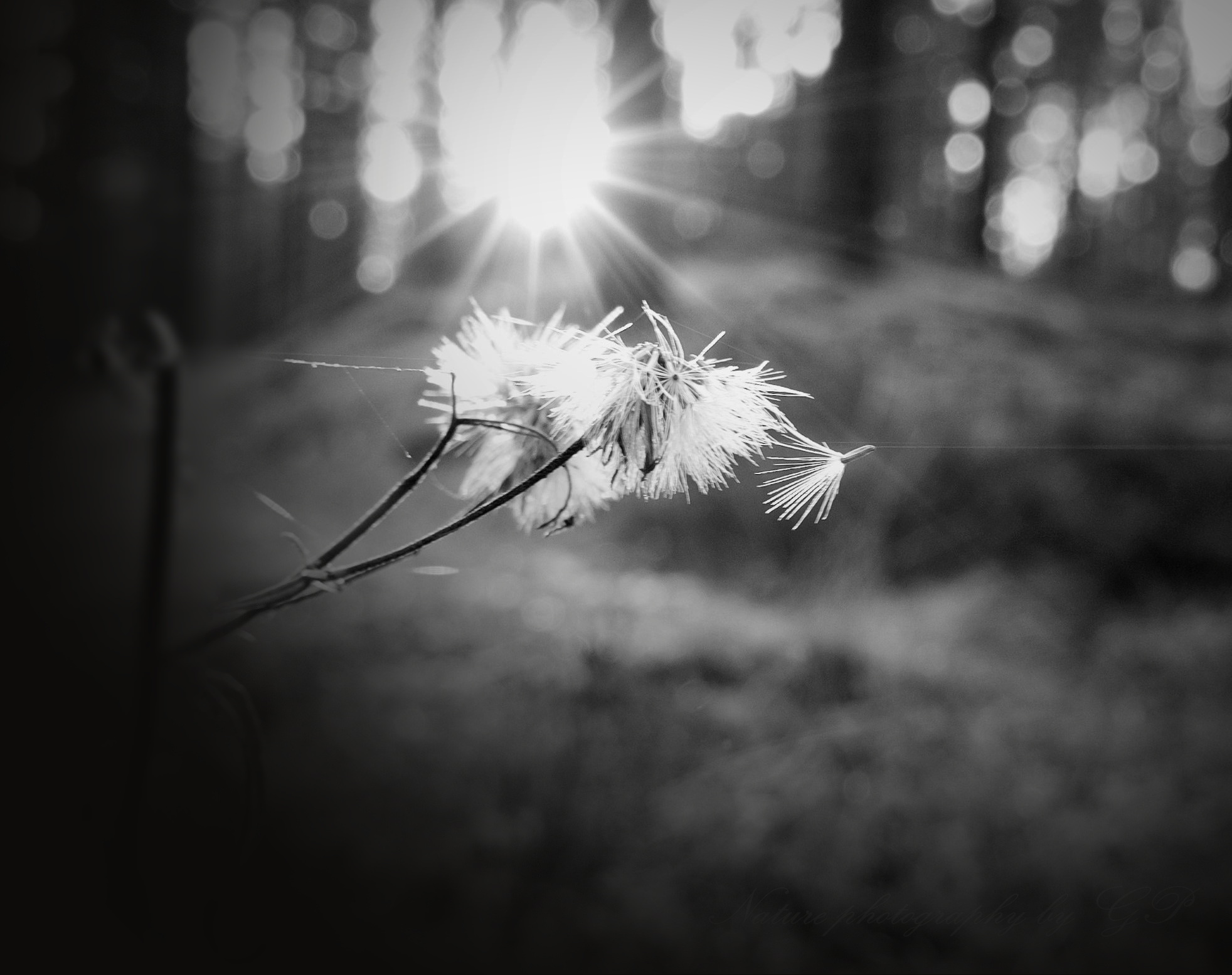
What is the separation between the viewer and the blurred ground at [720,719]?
194 centimetres

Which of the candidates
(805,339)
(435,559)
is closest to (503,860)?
(435,559)

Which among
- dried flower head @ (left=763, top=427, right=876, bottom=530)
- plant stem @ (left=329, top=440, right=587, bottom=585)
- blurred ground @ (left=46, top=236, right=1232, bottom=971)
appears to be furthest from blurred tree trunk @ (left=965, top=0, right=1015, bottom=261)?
plant stem @ (left=329, top=440, right=587, bottom=585)

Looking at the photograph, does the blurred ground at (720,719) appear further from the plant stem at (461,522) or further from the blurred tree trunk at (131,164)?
the blurred tree trunk at (131,164)

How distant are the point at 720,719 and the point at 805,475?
1.59 m

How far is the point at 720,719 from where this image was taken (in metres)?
2.20

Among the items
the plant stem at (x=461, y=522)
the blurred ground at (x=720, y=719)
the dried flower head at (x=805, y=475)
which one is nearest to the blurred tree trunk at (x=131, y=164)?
the blurred ground at (x=720, y=719)

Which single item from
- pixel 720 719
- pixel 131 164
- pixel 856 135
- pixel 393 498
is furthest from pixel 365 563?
pixel 131 164

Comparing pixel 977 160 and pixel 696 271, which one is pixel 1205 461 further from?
pixel 977 160

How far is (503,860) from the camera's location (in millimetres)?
2156

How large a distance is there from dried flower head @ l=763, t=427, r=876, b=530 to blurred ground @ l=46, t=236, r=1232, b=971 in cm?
46

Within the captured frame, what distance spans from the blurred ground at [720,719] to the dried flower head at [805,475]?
0.46m

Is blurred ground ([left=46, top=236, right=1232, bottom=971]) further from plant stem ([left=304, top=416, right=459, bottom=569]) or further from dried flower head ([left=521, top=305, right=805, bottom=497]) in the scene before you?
plant stem ([left=304, top=416, right=459, bottom=569])

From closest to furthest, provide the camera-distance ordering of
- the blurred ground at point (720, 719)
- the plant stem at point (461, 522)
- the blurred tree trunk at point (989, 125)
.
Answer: the plant stem at point (461, 522)
the blurred ground at point (720, 719)
the blurred tree trunk at point (989, 125)

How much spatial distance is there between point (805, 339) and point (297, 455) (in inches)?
115
